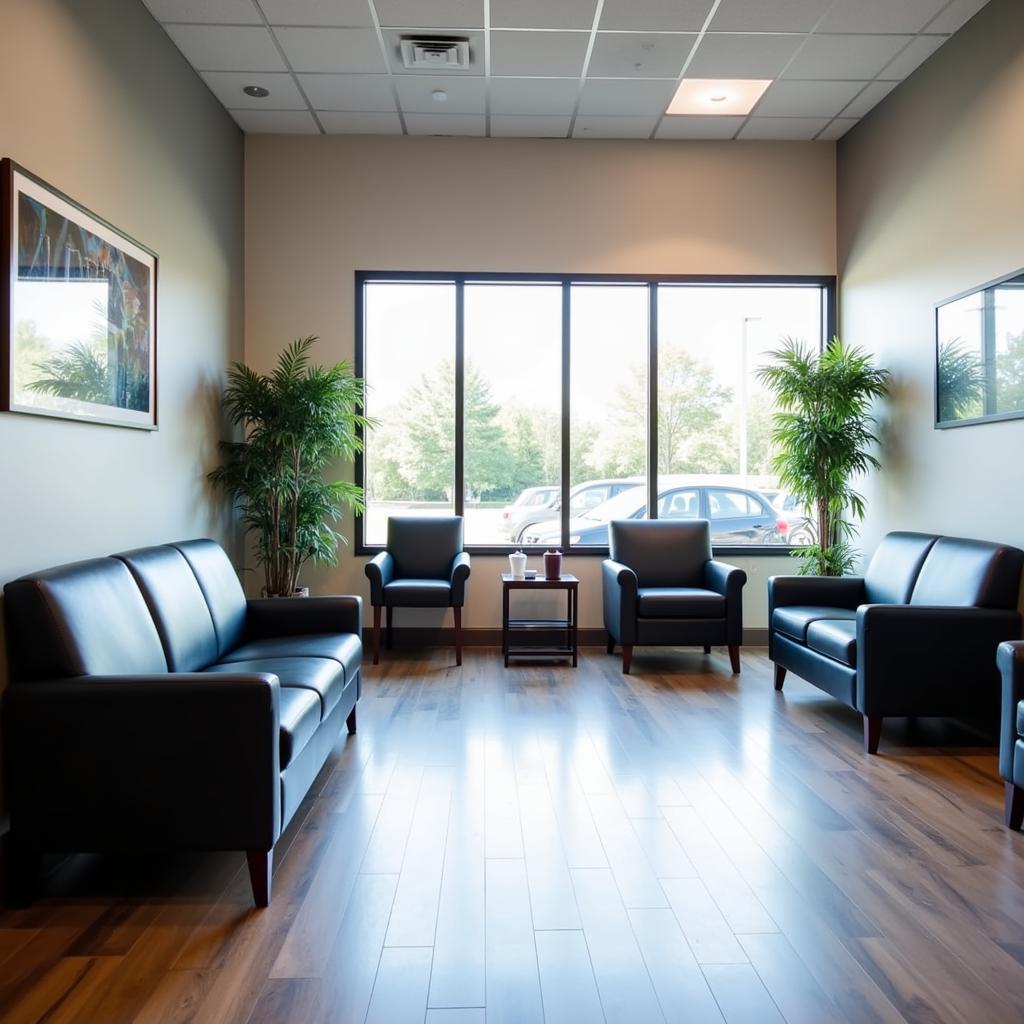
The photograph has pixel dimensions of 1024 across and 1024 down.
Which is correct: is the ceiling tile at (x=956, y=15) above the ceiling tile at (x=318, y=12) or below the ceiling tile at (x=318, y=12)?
above

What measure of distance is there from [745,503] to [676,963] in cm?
372

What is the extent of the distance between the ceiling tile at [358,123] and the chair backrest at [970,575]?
354cm

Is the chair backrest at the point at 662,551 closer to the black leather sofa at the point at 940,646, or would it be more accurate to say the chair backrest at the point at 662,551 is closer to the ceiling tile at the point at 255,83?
the black leather sofa at the point at 940,646

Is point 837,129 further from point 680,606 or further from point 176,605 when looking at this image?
point 176,605

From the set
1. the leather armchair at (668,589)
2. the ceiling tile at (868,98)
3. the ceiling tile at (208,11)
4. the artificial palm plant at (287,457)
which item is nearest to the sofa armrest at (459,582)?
the artificial palm plant at (287,457)

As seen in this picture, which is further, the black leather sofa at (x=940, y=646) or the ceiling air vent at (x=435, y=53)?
the ceiling air vent at (x=435, y=53)

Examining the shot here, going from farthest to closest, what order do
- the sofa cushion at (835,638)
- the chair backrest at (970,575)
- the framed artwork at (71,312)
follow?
the sofa cushion at (835,638)
the chair backrest at (970,575)
the framed artwork at (71,312)

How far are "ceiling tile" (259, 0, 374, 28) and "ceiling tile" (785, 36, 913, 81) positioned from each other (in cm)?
197

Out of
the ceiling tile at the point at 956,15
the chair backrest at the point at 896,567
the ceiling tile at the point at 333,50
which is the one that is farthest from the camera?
the ceiling tile at the point at 333,50

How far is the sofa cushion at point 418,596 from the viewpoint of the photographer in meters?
4.38

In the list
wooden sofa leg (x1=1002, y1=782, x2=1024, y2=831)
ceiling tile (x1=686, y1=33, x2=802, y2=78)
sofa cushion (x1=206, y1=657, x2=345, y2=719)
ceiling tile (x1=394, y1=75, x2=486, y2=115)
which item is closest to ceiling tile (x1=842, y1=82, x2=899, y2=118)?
ceiling tile (x1=686, y1=33, x2=802, y2=78)

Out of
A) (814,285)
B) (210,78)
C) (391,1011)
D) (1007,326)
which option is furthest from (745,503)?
(391,1011)

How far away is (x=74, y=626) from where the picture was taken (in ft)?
6.41

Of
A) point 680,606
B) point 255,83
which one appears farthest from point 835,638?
point 255,83
